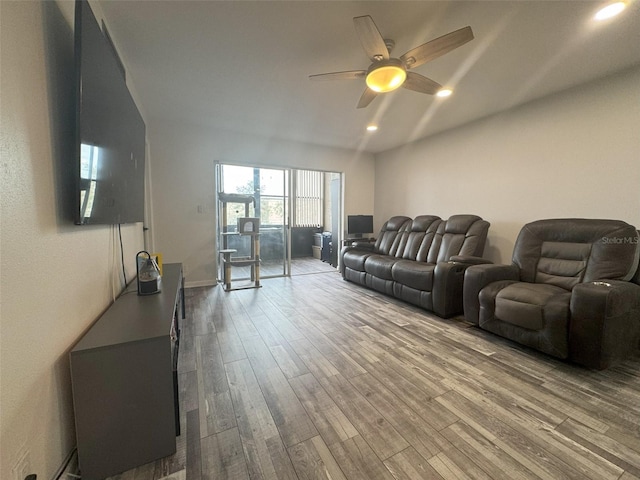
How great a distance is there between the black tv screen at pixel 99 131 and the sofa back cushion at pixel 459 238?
3.37 metres

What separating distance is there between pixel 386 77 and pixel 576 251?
2301 mm

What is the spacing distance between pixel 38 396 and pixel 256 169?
4021mm

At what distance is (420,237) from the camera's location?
3.79 meters

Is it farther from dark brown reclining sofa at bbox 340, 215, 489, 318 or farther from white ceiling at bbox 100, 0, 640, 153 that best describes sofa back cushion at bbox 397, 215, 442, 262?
white ceiling at bbox 100, 0, 640, 153

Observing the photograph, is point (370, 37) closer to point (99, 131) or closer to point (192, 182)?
point (99, 131)

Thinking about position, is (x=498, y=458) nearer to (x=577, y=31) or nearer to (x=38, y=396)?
(x=38, y=396)

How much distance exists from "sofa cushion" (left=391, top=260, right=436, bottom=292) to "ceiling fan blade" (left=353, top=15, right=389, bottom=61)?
2.12 meters

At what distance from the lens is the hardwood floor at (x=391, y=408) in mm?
1128

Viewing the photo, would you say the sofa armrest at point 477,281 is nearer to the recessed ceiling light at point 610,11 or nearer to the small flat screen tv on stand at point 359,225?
the recessed ceiling light at point 610,11

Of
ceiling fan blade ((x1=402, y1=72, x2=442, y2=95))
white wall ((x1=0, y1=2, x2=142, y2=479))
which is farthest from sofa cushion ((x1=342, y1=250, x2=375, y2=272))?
white wall ((x1=0, y1=2, x2=142, y2=479))

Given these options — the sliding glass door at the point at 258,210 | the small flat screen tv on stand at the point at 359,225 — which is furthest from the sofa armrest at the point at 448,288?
the sliding glass door at the point at 258,210

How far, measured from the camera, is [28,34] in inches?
35.6

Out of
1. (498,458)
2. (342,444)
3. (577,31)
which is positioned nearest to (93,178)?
(342,444)

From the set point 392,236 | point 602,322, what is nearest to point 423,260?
point 392,236
